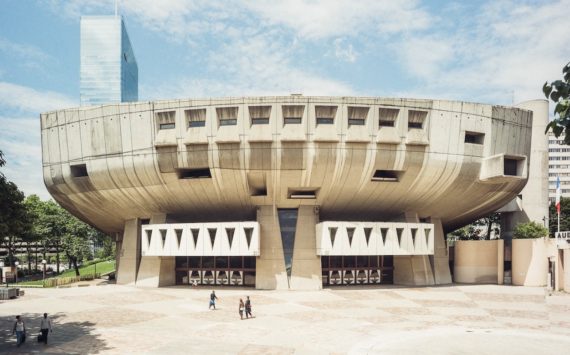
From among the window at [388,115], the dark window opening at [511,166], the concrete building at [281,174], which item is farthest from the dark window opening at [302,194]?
the dark window opening at [511,166]

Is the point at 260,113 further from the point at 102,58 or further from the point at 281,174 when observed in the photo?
the point at 102,58

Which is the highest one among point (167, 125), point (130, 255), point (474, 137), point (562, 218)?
point (167, 125)

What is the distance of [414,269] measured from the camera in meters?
37.2

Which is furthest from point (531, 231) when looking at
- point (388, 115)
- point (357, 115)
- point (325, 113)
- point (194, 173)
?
point (194, 173)

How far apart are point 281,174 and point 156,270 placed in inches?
566

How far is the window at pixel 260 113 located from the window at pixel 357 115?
627 cm

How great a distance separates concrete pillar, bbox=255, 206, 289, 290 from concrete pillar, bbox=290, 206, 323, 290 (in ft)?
3.15

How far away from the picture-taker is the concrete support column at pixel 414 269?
37.1m

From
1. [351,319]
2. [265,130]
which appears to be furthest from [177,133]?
[351,319]

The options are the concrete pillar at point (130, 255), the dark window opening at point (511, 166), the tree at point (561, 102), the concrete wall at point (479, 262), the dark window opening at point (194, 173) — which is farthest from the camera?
the concrete wall at point (479, 262)

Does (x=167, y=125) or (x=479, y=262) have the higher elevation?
(x=167, y=125)

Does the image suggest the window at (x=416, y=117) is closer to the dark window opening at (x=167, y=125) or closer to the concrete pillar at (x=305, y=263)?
the concrete pillar at (x=305, y=263)

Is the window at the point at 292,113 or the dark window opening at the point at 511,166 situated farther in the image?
the dark window opening at the point at 511,166

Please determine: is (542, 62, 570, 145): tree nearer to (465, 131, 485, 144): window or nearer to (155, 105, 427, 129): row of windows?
(155, 105, 427, 129): row of windows
